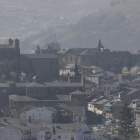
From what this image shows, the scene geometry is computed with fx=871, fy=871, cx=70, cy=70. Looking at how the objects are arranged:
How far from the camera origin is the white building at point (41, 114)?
90.9 metres

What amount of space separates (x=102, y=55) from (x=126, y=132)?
3419 inches

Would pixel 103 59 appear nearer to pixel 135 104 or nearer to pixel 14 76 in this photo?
pixel 14 76

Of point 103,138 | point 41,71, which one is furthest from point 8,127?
point 41,71

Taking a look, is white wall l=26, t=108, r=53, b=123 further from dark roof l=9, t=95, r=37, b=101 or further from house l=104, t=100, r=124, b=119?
house l=104, t=100, r=124, b=119

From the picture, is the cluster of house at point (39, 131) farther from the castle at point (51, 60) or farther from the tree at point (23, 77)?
the castle at point (51, 60)

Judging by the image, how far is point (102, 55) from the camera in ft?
558

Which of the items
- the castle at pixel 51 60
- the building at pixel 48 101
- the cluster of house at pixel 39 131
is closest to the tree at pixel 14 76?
the castle at pixel 51 60

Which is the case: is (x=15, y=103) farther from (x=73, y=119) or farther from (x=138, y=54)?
(x=138, y=54)

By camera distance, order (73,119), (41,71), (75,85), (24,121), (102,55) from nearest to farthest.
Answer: (24,121) < (73,119) < (75,85) < (41,71) < (102,55)

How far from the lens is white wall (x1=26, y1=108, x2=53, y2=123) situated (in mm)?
90875

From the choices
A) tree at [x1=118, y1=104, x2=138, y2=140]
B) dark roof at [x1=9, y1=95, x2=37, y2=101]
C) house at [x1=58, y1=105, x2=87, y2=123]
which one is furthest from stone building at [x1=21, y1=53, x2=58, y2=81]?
tree at [x1=118, y1=104, x2=138, y2=140]

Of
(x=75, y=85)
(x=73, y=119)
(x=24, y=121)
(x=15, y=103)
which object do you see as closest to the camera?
(x=24, y=121)

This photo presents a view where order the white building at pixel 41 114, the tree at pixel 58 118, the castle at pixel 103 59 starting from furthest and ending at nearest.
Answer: the castle at pixel 103 59 → the white building at pixel 41 114 → the tree at pixel 58 118

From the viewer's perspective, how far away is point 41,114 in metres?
91.8
